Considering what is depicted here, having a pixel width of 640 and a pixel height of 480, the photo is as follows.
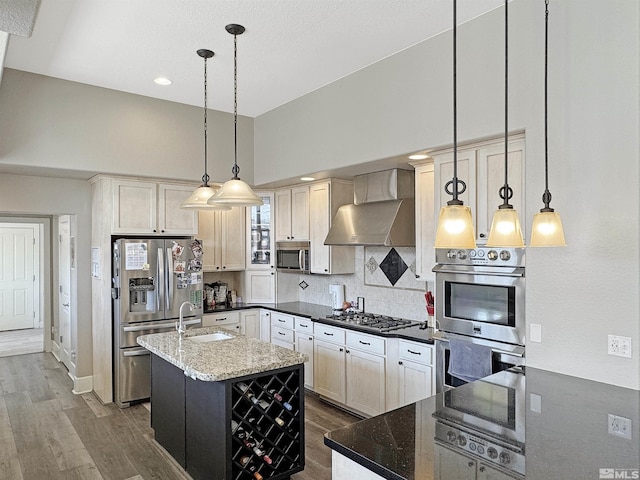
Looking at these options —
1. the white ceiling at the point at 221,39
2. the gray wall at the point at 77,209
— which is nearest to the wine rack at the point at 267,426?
the white ceiling at the point at 221,39

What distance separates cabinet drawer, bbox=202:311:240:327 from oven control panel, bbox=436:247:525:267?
2811mm

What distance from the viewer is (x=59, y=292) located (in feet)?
20.5

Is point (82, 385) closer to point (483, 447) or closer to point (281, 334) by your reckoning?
point (281, 334)

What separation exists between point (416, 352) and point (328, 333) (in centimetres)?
109

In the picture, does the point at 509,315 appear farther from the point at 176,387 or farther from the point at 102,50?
the point at 102,50

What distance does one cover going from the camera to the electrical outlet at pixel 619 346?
2244 mm

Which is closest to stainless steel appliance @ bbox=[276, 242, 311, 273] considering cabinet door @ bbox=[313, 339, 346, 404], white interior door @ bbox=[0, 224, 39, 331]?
cabinet door @ bbox=[313, 339, 346, 404]

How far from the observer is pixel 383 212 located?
4.16 m

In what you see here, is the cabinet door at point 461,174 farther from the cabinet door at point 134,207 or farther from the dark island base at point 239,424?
the cabinet door at point 134,207

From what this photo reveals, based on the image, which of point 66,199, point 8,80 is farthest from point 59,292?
point 8,80

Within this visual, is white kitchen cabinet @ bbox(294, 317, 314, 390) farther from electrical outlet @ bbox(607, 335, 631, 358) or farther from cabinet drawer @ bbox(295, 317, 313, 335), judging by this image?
electrical outlet @ bbox(607, 335, 631, 358)

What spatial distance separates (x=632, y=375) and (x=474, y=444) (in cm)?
121

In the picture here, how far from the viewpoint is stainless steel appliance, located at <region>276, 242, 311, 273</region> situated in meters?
5.08

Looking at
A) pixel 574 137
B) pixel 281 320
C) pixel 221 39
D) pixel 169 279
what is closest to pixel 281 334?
pixel 281 320
